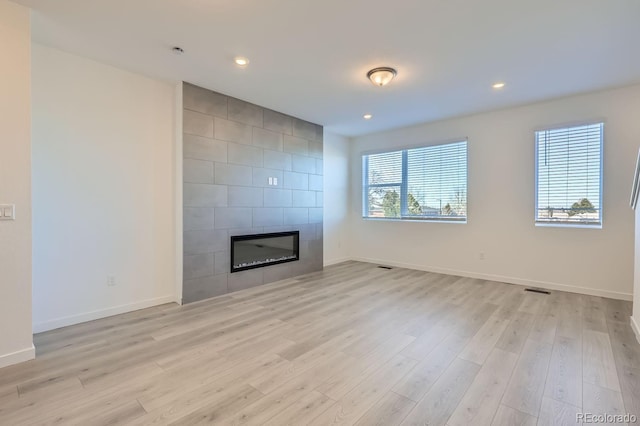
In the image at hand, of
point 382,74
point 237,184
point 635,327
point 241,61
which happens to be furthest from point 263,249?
point 635,327

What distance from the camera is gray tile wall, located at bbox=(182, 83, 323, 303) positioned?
375cm

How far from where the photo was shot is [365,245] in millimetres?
6375

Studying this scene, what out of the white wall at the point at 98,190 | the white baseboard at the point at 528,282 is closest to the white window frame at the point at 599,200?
the white baseboard at the point at 528,282

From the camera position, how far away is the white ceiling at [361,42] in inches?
89.3

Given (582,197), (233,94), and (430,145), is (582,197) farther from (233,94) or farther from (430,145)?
(233,94)

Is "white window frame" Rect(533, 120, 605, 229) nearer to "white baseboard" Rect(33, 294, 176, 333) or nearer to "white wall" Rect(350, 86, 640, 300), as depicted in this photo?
"white wall" Rect(350, 86, 640, 300)

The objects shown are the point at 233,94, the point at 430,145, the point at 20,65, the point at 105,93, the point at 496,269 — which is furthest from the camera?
the point at 430,145

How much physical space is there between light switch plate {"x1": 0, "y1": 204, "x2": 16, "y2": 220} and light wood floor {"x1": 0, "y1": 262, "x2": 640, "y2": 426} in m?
1.11

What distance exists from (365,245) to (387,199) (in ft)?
3.56

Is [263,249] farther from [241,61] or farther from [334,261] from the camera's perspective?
[241,61]

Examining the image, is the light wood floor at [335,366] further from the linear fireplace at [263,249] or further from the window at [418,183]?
the window at [418,183]

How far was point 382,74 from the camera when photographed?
3236mm

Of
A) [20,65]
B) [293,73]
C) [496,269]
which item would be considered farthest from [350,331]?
[20,65]

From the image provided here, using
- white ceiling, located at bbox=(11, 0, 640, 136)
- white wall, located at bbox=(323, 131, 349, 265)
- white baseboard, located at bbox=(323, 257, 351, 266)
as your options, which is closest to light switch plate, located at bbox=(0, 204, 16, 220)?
white ceiling, located at bbox=(11, 0, 640, 136)
